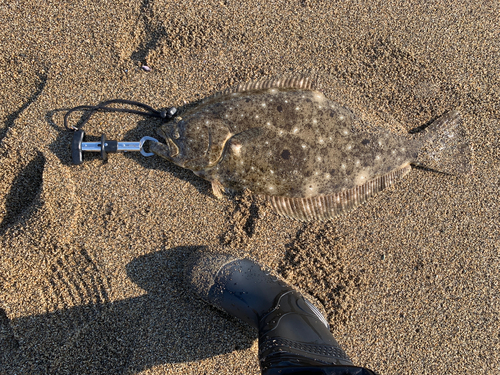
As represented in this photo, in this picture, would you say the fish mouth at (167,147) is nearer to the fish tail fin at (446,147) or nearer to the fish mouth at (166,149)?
the fish mouth at (166,149)

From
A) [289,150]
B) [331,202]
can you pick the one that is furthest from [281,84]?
[331,202]

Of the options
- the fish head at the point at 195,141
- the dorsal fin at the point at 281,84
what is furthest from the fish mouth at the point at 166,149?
the dorsal fin at the point at 281,84

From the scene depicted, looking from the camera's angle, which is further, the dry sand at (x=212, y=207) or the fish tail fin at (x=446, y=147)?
the fish tail fin at (x=446, y=147)

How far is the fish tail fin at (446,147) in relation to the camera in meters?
3.00

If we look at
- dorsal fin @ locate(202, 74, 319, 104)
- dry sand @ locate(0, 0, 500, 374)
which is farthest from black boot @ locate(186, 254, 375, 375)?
dorsal fin @ locate(202, 74, 319, 104)

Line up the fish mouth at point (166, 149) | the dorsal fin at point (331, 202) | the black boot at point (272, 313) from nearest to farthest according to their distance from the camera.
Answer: the black boot at point (272, 313), the fish mouth at point (166, 149), the dorsal fin at point (331, 202)

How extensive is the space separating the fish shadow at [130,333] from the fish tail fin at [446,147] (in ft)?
7.72

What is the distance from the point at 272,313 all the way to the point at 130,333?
4.36ft

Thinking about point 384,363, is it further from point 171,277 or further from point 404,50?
point 404,50

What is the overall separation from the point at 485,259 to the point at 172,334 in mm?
3028

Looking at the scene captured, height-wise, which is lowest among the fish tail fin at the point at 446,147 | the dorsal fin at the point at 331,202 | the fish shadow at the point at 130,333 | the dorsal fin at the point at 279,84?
the fish shadow at the point at 130,333

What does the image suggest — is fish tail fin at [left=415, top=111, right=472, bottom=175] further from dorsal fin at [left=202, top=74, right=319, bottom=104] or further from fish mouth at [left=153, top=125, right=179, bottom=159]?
fish mouth at [left=153, top=125, right=179, bottom=159]

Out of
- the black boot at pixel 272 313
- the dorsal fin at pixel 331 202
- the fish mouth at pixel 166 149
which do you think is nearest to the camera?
the black boot at pixel 272 313

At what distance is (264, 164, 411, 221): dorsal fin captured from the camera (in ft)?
9.68
